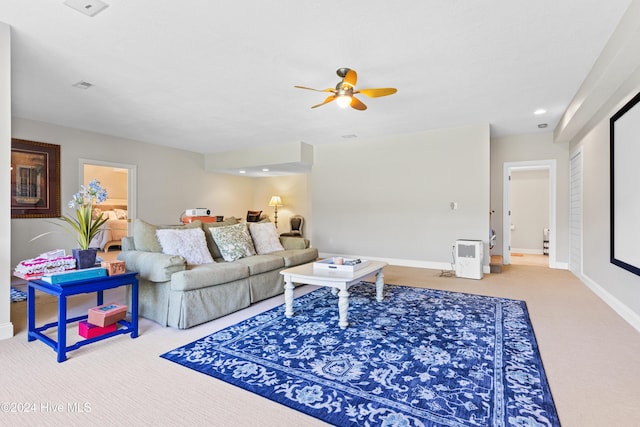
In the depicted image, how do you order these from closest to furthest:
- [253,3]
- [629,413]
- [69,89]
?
1. [629,413]
2. [253,3]
3. [69,89]

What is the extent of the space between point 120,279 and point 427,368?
8.01ft

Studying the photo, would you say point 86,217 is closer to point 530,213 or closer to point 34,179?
point 34,179

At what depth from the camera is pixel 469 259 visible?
16.8 feet

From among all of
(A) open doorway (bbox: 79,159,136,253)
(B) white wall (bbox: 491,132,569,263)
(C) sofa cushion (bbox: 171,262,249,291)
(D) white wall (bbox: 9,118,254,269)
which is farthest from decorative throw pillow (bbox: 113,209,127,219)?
(B) white wall (bbox: 491,132,569,263)

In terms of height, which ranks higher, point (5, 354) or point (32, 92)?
point (32, 92)

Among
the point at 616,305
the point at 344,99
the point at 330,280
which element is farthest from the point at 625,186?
the point at 330,280

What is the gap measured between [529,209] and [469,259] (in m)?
4.07

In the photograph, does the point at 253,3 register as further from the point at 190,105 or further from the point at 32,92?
the point at 32,92

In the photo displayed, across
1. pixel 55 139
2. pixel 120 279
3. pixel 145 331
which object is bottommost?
pixel 145 331

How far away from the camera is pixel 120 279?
266 cm

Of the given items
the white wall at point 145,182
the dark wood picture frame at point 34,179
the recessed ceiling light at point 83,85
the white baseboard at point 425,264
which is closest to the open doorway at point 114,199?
the white wall at point 145,182

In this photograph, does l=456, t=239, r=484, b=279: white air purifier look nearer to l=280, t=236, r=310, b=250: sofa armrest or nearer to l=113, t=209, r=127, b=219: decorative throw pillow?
l=280, t=236, r=310, b=250: sofa armrest

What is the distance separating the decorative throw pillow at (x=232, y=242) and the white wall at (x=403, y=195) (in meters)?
3.11

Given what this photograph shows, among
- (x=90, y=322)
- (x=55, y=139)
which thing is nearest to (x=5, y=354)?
(x=90, y=322)
